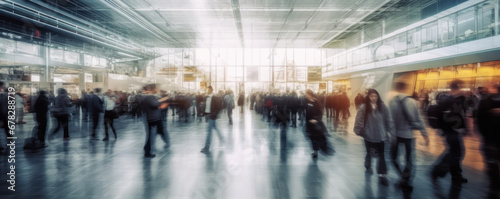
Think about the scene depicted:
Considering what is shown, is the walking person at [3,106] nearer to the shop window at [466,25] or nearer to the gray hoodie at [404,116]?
Answer: the gray hoodie at [404,116]

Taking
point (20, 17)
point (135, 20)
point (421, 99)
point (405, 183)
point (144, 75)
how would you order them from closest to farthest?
point (405, 183) → point (20, 17) → point (135, 20) → point (421, 99) → point (144, 75)

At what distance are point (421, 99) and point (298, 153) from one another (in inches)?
747

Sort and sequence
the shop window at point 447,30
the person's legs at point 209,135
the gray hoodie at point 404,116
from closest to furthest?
the gray hoodie at point 404,116 < the person's legs at point 209,135 < the shop window at point 447,30

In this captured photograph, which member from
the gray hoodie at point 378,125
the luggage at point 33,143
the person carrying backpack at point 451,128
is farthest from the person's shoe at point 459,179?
the luggage at point 33,143

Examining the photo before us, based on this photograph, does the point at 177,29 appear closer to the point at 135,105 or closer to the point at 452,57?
the point at 135,105

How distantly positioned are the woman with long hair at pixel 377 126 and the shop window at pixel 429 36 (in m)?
15.2

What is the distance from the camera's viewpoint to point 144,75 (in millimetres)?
25781

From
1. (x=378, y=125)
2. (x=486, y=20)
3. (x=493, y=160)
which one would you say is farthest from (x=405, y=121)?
(x=486, y=20)

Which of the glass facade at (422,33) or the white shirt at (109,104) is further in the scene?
the glass facade at (422,33)

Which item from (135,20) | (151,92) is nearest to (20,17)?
(135,20)

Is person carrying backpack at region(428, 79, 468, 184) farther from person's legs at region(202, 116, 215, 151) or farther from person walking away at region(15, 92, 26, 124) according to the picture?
person walking away at region(15, 92, 26, 124)

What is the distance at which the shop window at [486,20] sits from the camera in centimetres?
1212

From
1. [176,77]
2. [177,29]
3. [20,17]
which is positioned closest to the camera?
[20,17]

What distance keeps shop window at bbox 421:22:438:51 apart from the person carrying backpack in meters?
14.6
